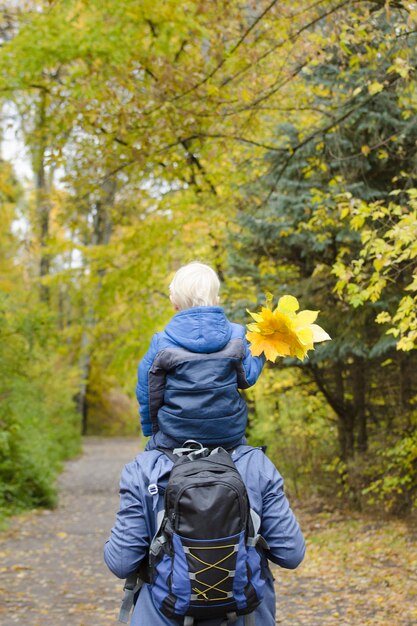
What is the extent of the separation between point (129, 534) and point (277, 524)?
53cm

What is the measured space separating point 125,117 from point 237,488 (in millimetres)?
5687

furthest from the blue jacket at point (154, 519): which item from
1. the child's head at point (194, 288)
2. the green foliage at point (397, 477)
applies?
the green foliage at point (397, 477)

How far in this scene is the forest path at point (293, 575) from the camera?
6.10m

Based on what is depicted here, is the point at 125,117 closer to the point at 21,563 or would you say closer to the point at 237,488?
the point at 21,563

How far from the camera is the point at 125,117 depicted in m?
7.57

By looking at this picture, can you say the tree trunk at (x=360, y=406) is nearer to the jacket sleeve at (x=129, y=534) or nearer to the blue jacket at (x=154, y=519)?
the blue jacket at (x=154, y=519)

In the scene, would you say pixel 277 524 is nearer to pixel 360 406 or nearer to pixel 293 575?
pixel 293 575

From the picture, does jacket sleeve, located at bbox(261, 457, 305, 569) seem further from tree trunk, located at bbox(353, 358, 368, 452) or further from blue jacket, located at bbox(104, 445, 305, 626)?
tree trunk, located at bbox(353, 358, 368, 452)

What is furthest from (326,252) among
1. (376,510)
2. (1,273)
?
(1,273)

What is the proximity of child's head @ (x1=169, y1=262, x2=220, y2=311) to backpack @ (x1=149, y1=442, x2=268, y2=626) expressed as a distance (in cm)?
64

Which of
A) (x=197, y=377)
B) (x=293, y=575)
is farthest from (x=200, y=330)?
(x=293, y=575)

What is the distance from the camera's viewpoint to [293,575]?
25.6ft

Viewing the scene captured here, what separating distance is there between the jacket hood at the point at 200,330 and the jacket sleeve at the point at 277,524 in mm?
490

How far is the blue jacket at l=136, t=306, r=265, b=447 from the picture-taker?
2.73 m
